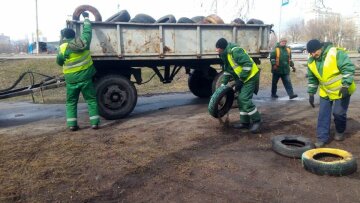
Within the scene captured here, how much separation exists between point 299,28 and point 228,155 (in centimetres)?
5942

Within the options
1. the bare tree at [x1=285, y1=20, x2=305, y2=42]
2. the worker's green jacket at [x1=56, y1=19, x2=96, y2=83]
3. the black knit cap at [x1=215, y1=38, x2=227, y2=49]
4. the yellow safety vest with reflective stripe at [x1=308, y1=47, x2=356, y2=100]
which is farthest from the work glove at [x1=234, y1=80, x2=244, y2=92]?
the bare tree at [x1=285, y1=20, x2=305, y2=42]

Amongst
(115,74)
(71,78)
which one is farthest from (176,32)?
(71,78)

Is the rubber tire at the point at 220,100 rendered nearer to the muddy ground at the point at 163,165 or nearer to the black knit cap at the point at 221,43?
the muddy ground at the point at 163,165

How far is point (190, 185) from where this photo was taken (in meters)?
3.59

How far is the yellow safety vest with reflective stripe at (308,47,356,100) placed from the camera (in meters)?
4.56

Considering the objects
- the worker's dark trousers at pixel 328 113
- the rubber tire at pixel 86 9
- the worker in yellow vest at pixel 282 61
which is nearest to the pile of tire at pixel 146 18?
the rubber tire at pixel 86 9

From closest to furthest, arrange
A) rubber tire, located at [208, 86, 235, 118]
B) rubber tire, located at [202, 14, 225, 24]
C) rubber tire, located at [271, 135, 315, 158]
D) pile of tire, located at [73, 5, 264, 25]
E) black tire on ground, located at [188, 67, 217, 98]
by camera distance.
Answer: rubber tire, located at [271, 135, 315, 158] < rubber tire, located at [208, 86, 235, 118] < pile of tire, located at [73, 5, 264, 25] < rubber tire, located at [202, 14, 225, 24] < black tire on ground, located at [188, 67, 217, 98]

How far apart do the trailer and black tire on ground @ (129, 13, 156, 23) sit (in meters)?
0.16

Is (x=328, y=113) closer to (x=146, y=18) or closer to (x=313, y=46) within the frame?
(x=313, y=46)

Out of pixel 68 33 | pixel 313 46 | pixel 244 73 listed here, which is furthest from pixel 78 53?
pixel 313 46

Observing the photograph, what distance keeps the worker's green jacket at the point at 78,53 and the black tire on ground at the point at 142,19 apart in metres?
1.20

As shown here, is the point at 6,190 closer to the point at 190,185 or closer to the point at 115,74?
the point at 190,185

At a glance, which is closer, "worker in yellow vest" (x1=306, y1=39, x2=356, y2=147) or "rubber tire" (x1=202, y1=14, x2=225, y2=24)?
"worker in yellow vest" (x1=306, y1=39, x2=356, y2=147)

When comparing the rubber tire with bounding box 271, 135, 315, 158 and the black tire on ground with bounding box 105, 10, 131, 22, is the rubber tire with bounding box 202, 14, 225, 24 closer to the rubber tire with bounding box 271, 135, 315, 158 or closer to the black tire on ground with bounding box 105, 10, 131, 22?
the black tire on ground with bounding box 105, 10, 131, 22
